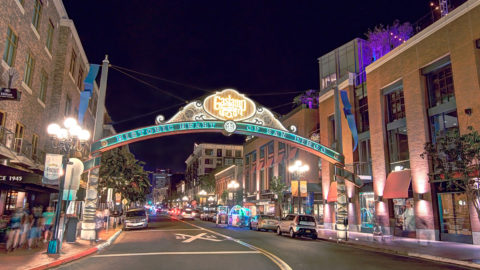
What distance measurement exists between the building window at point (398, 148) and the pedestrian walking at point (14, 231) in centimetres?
2307

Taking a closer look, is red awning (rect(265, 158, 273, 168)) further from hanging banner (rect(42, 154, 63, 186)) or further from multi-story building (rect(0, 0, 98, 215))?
hanging banner (rect(42, 154, 63, 186))

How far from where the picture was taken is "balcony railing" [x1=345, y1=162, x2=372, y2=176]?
95.8ft

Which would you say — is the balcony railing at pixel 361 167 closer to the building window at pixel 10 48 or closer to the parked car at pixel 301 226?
the parked car at pixel 301 226

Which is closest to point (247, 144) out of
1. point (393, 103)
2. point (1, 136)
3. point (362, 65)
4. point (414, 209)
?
point (362, 65)

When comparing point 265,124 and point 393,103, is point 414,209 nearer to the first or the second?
point 393,103

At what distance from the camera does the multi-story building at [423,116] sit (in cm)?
2019

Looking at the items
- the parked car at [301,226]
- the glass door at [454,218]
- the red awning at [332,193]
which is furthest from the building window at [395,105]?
the parked car at [301,226]

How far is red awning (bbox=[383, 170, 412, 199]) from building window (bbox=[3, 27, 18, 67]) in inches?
929

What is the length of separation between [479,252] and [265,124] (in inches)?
508

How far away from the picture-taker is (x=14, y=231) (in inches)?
539

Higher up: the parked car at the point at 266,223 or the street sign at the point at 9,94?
the street sign at the point at 9,94

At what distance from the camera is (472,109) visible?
19.5 metres

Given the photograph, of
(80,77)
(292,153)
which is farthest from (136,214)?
(292,153)

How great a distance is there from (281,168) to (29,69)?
32.8 metres
